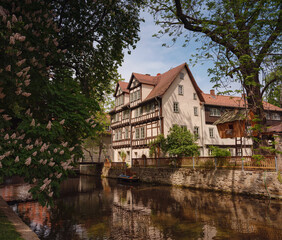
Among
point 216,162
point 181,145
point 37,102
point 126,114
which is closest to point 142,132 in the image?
point 126,114

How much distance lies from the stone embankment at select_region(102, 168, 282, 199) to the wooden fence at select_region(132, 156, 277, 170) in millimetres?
485

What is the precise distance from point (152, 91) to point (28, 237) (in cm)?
2832

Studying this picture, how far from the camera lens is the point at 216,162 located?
19859 mm

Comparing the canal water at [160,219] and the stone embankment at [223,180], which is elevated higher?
the stone embankment at [223,180]

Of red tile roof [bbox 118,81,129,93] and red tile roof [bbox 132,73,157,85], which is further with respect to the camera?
red tile roof [bbox 118,81,129,93]

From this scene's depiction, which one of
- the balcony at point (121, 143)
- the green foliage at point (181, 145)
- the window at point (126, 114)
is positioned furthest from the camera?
the window at point (126, 114)

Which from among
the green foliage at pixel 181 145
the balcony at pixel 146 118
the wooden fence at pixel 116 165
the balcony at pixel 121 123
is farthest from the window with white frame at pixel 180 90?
the wooden fence at pixel 116 165

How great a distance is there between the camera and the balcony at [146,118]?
2996 cm

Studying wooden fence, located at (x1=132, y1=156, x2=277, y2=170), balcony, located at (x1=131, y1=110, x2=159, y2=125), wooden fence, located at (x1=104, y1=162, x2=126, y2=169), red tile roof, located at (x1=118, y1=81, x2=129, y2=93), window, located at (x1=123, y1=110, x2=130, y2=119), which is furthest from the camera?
red tile roof, located at (x1=118, y1=81, x2=129, y2=93)

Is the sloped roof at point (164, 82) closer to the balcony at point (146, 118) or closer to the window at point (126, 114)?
the balcony at point (146, 118)

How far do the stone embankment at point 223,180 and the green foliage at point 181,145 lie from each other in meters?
2.06

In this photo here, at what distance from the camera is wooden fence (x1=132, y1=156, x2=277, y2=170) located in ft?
52.0

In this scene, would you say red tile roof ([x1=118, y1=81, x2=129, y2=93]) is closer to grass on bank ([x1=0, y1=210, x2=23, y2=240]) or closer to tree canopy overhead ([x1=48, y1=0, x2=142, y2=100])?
tree canopy overhead ([x1=48, y1=0, x2=142, y2=100])

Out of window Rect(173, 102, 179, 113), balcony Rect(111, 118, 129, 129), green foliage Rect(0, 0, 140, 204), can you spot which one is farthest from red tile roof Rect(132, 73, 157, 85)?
green foliage Rect(0, 0, 140, 204)
